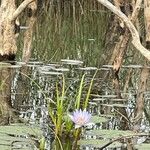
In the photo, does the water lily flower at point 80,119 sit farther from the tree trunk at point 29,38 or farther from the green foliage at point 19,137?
the tree trunk at point 29,38

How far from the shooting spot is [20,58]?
15.7 ft

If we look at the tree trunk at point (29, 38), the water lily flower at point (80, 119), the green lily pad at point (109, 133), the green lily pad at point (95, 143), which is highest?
the tree trunk at point (29, 38)

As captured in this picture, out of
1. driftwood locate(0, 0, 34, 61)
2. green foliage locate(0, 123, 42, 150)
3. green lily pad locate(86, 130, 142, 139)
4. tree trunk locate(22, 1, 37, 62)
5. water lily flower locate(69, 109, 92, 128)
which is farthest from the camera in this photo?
tree trunk locate(22, 1, 37, 62)

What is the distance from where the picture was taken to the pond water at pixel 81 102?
222 cm

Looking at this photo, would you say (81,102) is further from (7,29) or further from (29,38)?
(29,38)

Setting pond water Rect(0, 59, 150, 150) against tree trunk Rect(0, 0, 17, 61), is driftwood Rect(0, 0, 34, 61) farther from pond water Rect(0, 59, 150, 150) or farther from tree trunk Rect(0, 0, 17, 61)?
pond water Rect(0, 59, 150, 150)

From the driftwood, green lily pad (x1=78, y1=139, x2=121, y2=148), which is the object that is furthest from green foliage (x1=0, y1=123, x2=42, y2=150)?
the driftwood

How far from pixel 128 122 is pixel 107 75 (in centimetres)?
133

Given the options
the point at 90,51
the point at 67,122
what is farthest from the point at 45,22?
the point at 67,122

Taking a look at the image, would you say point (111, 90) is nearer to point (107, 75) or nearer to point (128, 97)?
point (128, 97)

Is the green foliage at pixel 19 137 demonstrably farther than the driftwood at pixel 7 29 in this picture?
No

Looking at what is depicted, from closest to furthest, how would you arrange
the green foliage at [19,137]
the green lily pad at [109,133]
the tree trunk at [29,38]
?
the green foliage at [19,137] → the green lily pad at [109,133] → the tree trunk at [29,38]

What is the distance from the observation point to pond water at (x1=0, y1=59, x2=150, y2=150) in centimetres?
222

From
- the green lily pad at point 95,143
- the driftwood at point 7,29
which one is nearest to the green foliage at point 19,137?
the green lily pad at point 95,143
